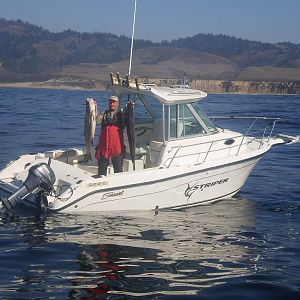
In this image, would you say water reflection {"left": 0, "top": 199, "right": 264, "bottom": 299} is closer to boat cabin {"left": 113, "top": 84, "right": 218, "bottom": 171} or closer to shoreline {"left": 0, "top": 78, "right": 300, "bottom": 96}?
boat cabin {"left": 113, "top": 84, "right": 218, "bottom": 171}

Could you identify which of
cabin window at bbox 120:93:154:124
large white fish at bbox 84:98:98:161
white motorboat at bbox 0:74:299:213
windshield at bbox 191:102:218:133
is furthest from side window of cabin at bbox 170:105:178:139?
large white fish at bbox 84:98:98:161

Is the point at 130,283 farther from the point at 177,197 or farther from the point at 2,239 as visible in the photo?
the point at 177,197

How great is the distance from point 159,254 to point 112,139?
109 inches

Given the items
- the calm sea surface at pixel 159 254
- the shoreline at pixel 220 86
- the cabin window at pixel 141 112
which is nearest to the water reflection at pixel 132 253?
the calm sea surface at pixel 159 254

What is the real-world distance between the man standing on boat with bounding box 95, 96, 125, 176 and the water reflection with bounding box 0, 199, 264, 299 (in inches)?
38.3

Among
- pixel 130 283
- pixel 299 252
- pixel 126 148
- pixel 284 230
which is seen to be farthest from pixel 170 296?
pixel 126 148

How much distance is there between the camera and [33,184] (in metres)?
8.88

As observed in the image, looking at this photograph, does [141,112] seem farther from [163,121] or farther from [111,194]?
[111,194]

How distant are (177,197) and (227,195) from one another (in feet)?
5.34

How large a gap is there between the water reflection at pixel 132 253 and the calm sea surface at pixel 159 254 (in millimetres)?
12

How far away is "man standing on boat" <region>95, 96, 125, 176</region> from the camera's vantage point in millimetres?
9913

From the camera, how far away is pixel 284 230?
941 centimetres

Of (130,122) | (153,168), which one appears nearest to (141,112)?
(130,122)

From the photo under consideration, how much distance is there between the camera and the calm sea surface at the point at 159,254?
21.6 feet
